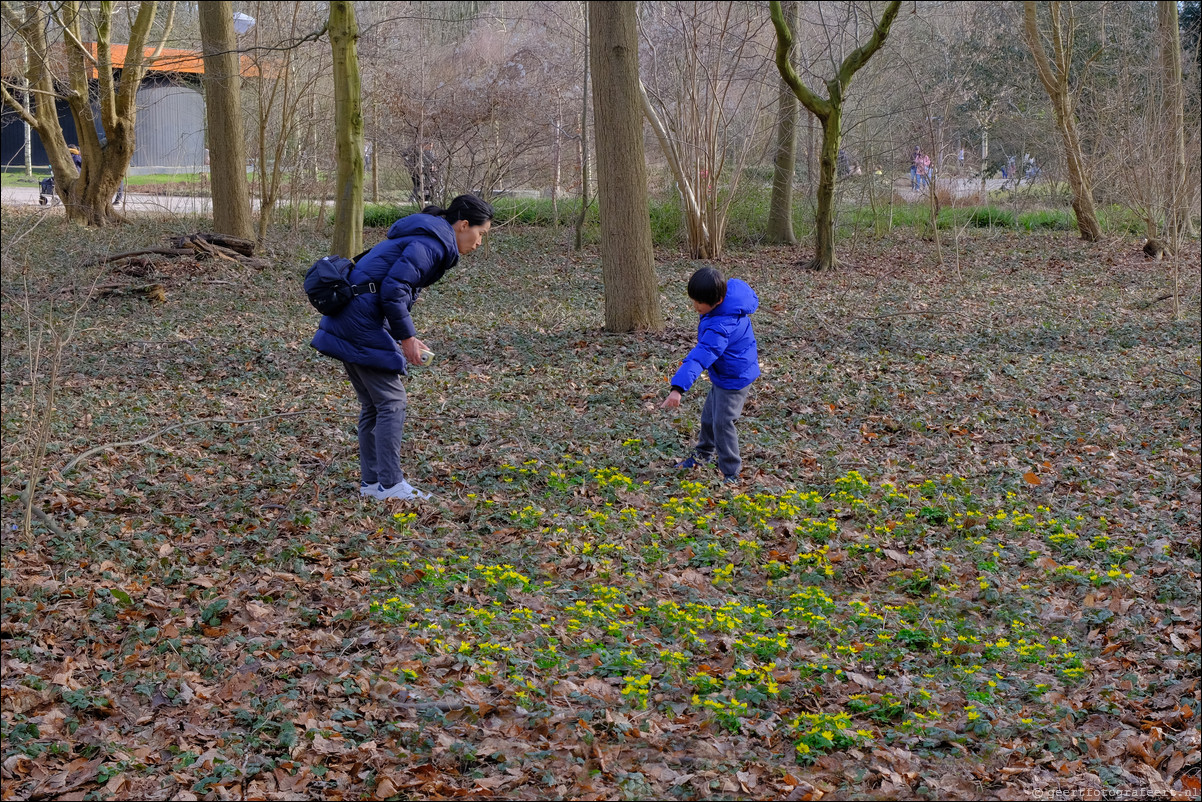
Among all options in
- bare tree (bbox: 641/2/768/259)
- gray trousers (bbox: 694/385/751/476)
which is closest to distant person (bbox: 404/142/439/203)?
bare tree (bbox: 641/2/768/259)

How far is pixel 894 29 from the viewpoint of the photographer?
25.6 meters

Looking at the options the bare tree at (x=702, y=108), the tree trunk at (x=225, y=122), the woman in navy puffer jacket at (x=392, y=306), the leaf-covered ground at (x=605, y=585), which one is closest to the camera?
the leaf-covered ground at (x=605, y=585)

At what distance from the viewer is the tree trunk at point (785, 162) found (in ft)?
63.7

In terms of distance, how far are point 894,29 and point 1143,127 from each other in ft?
37.3

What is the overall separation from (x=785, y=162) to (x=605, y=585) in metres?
16.8

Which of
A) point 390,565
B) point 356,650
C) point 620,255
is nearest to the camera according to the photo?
point 356,650

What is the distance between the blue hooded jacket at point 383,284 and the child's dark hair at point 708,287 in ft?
5.14

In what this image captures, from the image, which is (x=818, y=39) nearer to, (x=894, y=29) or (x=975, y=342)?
(x=894, y=29)

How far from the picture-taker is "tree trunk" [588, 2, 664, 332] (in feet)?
35.1

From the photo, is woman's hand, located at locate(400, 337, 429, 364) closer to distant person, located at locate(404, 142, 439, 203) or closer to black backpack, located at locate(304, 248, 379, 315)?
black backpack, located at locate(304, 248, 379, 315)

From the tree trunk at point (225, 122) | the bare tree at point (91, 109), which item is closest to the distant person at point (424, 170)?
the tree trunk at point (225, 122)

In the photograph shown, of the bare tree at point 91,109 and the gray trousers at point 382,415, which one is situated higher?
the bare tree at point 91,109

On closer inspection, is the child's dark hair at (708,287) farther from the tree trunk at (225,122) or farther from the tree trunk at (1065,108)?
the tree trunk at (1065,108)

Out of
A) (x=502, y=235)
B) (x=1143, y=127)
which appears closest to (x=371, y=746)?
(x=1143, y=127)
